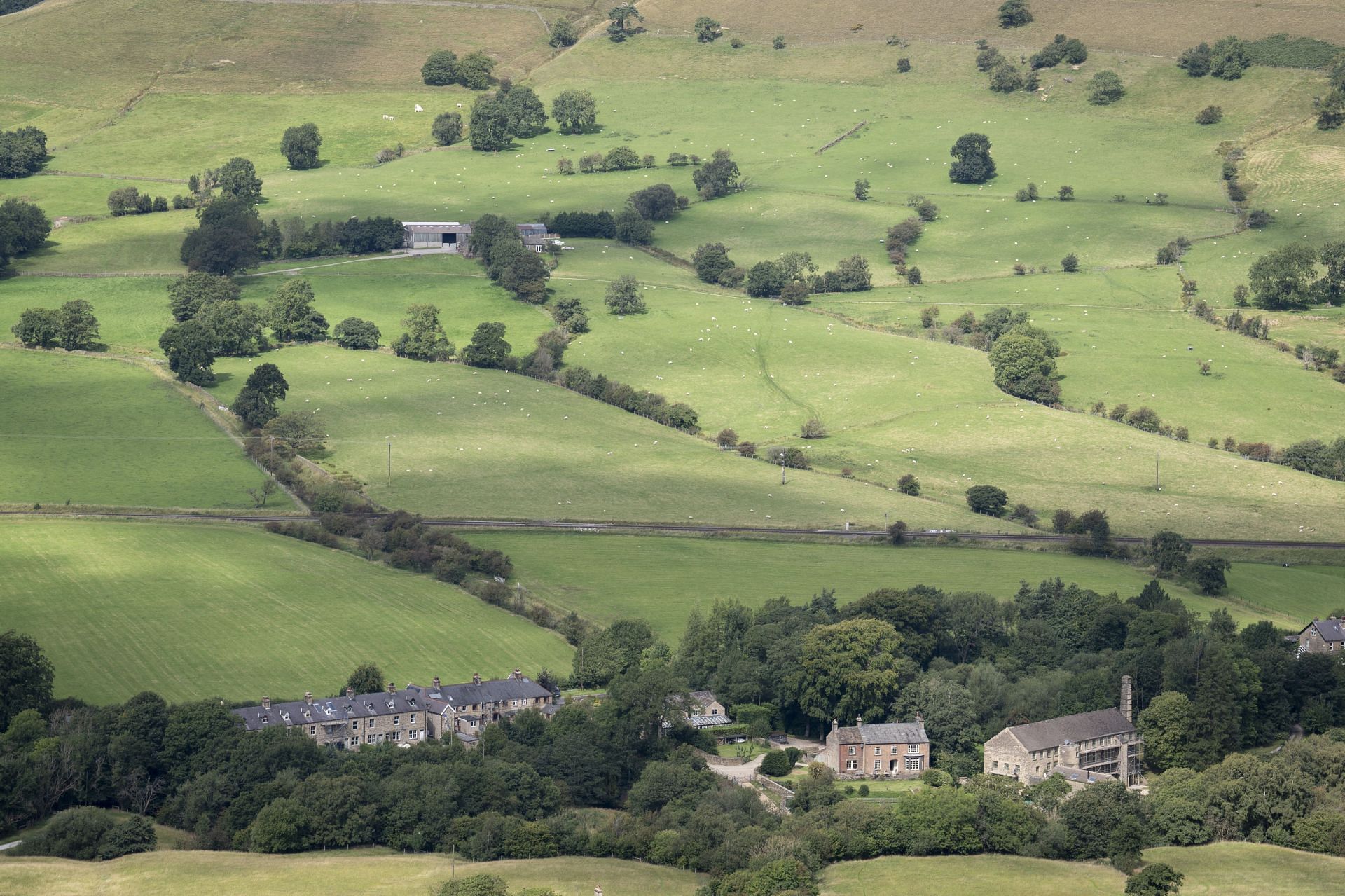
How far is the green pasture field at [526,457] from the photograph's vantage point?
156 m

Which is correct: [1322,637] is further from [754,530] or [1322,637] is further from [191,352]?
[191,352]

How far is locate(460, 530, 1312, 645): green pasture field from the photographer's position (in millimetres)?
137000

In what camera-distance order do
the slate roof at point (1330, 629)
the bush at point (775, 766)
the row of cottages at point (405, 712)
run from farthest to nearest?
1. the slate roof at point (1330, 629)
2. the row of cottages at point (405, 712)
3. the bush at point (775, 766)

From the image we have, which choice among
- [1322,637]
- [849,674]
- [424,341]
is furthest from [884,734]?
[424,341]

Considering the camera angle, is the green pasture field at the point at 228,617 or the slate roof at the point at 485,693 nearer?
the slate roof at the point at 485,693

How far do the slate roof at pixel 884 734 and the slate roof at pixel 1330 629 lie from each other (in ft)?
98.4

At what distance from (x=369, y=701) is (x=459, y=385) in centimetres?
7160

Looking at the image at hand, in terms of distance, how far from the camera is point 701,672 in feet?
414

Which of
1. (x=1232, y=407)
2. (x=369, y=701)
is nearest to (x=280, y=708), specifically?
(x=369, y=701)

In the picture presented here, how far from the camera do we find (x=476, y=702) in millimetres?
119812

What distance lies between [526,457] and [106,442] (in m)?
32.9

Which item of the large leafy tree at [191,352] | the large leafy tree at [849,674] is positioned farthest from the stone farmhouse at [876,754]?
the large leafy tree at [191,352]

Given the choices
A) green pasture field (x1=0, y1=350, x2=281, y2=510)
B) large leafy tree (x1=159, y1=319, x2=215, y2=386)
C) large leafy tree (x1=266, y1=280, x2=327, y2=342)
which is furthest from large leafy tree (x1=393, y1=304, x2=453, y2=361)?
green pasture field (x1=0, y1=350, x2=281, y2=510)

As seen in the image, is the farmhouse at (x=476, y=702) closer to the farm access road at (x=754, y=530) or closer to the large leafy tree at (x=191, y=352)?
the farm access road at (x=754, y=530)
